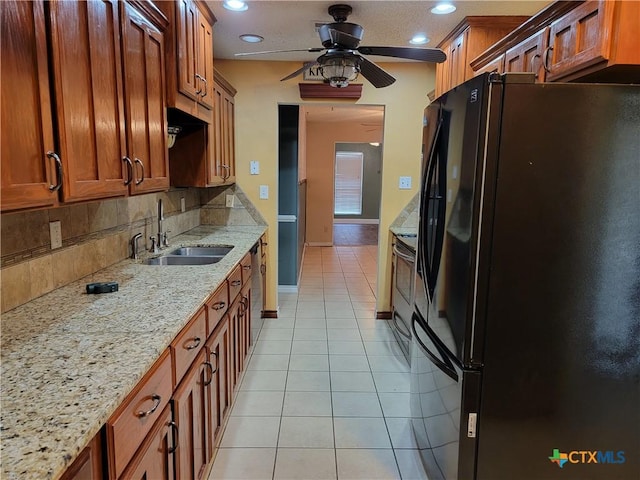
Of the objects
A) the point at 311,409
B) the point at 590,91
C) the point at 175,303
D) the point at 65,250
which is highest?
the point at 590,91

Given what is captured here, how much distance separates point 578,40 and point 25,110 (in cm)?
187

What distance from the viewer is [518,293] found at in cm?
149

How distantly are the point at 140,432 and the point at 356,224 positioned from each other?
10070mm

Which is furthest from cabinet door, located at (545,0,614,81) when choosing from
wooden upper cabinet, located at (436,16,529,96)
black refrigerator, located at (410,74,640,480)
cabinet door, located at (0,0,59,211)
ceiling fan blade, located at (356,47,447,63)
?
cabinet door, located at (0,0,59,211)

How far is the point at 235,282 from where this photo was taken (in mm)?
2402

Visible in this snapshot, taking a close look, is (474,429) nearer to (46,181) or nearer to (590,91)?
(590,91)

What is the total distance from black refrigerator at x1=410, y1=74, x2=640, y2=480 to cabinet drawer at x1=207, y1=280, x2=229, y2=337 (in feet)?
3.29

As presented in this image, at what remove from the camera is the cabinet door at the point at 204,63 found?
245 cm

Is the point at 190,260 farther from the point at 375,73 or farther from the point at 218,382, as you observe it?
the point at 375,73

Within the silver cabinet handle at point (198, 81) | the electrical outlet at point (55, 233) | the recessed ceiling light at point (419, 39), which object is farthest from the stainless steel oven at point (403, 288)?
the electrical outlet at point (55, 233)

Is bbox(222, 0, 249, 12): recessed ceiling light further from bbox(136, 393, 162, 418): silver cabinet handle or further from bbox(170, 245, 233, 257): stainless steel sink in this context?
bbox(136, 393, 162, 418): silver cabinet handle

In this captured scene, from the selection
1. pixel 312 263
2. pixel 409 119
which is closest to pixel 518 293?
pixel 409 119

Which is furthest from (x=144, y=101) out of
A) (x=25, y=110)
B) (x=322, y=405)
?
(x=322, y=405)

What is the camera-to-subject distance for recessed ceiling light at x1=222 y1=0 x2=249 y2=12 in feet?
7.98
